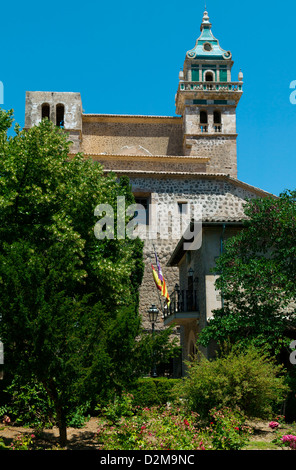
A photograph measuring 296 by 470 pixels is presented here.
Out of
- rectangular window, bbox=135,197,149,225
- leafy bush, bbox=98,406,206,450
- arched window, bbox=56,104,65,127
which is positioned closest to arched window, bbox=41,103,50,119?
arched window, bbox=56,104,65,127

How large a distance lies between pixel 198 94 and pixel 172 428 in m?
35.4

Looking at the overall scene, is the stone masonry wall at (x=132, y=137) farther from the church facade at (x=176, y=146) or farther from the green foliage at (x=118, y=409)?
the green foliage at (x=118, y=409)

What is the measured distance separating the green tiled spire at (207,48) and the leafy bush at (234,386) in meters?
35.4

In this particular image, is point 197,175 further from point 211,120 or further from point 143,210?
point 211,120

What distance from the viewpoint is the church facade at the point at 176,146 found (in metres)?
33.7

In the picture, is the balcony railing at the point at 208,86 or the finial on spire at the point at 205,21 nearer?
the balcony railing at the point at 208,86

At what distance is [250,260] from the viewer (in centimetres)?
1582

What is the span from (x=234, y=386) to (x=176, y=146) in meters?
32.2

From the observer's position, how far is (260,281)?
15445mm

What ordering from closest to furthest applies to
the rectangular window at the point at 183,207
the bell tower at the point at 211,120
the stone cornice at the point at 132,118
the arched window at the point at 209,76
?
the rectangular window at the point at 183,207 → the bell tower at the point at 211,120 → the stone cornice at the point at 132,118 → the arched window at the point at 209,76

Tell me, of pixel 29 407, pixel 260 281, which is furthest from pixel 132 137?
pixel 29 407

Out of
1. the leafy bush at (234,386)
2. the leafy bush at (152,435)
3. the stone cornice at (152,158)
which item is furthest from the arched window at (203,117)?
the leafy bush at (152,435)

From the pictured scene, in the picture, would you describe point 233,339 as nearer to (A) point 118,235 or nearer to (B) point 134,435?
(A) point 118,235

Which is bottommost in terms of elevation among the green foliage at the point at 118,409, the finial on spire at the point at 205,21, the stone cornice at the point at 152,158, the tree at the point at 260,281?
the green foliage at the point at 118,409
